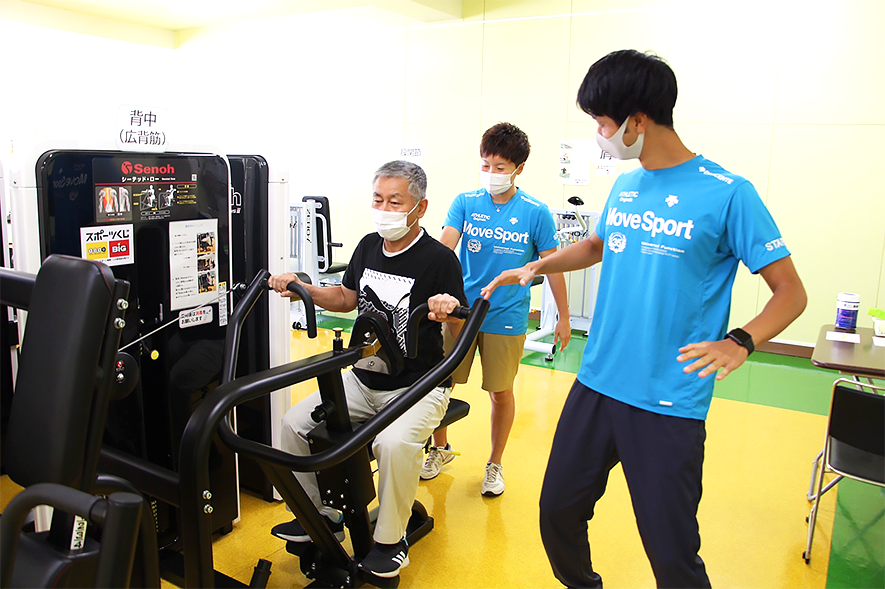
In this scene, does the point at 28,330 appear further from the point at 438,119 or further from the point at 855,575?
the point at 438,119

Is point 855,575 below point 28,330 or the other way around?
below

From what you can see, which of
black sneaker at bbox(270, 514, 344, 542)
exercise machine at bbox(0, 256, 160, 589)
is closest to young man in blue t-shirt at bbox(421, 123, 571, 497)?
black sneaker at bbox(270, 514, 344, 542)

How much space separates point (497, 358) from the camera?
124 inches

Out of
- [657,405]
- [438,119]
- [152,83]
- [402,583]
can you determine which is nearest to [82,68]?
[152,83]

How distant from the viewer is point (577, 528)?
80.7 inches

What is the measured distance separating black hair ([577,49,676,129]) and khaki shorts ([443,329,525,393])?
146cm

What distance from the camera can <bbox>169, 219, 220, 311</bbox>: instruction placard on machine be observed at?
8.06 feet

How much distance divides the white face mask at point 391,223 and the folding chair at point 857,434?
176cm

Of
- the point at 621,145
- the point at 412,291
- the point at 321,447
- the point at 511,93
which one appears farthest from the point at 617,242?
the point at 511,93

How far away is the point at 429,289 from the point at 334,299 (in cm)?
41

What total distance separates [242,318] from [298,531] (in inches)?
32.1

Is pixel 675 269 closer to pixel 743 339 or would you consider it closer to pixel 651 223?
pixel 651 223

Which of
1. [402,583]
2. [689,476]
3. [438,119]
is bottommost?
[402,583]

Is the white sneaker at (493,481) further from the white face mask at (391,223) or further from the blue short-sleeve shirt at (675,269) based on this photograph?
the blue short-sleeve shirt at (675,269)
